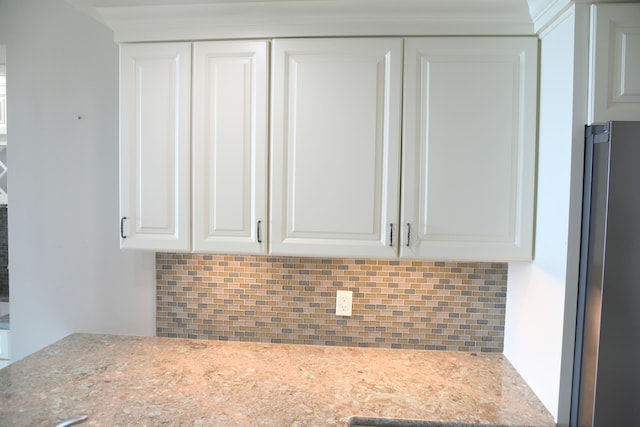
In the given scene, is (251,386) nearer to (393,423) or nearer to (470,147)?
(393,423)

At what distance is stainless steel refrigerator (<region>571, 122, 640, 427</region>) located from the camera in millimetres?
1047

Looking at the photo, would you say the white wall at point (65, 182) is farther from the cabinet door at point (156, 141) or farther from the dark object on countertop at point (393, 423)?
the dark object on countertop at point (393, 423)

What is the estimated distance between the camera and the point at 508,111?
138 cm

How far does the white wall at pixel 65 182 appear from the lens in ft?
5.95

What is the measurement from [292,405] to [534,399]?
35.8 inches

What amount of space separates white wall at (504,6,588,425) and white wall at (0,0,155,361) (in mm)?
1777

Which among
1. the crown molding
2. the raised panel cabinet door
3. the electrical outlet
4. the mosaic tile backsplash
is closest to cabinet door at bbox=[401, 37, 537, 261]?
the crown molding

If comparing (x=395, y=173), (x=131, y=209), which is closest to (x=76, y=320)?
(x=131, y=209)

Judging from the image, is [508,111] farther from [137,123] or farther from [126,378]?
[126,378]

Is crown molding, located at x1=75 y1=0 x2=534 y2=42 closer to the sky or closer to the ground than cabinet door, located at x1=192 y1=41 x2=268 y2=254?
closer to the sky

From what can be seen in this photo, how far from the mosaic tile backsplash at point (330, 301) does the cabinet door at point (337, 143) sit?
14.1 inches

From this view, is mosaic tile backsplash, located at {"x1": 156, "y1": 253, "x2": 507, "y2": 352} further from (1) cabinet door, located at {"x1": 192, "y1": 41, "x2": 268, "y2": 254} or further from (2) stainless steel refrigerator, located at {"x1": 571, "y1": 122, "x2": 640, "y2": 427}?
(2) stainless steel refrigerator, located at {"x1": 571, "y1": 122, "x2": 640, "y2": 427}

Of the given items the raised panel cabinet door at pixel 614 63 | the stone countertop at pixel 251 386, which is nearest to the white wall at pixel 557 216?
the raised panel cabinet door at pixel 614 63

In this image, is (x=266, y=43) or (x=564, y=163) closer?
(x=564, y=163)
